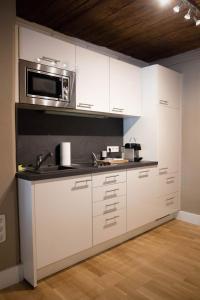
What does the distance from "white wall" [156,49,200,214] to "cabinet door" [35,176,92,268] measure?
1.81 m

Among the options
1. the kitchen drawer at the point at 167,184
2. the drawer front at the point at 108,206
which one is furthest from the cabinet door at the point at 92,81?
the kitchen drawer at the point at 167,184

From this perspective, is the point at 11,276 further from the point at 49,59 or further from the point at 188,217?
the point at 188,217

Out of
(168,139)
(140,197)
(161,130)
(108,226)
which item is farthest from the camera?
(168,139)

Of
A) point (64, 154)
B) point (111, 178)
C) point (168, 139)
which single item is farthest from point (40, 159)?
point (168, 139)

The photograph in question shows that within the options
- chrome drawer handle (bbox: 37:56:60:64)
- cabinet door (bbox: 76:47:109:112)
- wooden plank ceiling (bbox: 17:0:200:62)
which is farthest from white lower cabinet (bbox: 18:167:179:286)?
wooden plank ceiling (bbox: 17:0:200:62)

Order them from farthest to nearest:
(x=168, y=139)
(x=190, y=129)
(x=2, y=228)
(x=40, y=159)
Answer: (x=190, y=129)
(x=168, y=139)
(x=40, y=159)
(x=2, y=228)

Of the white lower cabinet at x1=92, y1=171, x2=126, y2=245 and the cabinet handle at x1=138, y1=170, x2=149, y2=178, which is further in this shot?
the cabinet handle at x1=138, y1=170, x2=149, y2=178

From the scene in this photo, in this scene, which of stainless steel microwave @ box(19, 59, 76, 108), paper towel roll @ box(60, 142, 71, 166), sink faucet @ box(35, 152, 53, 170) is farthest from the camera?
paper towel roll @ box(60, 142, 71, 166)

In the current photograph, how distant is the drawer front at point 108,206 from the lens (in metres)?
2.30

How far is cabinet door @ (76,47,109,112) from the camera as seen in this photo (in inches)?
94.0

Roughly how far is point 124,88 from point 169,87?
2.41ft

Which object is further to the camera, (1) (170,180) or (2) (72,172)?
(1) (170,180)

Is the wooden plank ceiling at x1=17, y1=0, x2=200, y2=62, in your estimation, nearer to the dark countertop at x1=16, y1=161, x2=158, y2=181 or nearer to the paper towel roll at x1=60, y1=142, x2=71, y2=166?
the paper towel roll at x1=60, y1=142, x2=71, y2=166

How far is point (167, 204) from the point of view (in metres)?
3.21
